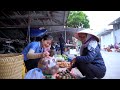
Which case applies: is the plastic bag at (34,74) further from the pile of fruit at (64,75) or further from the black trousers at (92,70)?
the black trousers at (92,70)

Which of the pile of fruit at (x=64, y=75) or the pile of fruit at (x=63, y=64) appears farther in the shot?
the pile of fruit at (x=63, y=64)

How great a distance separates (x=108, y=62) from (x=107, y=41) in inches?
11.8

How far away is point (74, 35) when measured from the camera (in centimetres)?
282

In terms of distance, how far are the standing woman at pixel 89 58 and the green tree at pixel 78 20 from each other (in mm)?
157

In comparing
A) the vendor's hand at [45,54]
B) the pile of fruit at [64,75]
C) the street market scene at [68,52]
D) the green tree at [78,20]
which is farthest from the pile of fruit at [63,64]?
the green tree at [78,20]

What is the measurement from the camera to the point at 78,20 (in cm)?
308

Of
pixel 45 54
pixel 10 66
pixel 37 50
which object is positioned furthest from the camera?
pixel 37 50

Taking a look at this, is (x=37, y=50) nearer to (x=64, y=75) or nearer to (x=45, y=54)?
(x=45, y=54)

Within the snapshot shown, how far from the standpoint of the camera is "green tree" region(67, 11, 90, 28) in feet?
9.03

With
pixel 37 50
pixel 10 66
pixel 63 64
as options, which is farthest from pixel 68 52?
pixel 10 66

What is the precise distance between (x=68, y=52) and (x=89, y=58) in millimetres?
553

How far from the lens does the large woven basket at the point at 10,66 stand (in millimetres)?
2393
